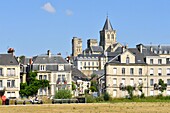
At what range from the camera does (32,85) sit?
7175 cm

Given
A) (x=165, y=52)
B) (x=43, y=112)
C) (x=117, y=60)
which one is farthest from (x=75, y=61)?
(x=43, y=112)

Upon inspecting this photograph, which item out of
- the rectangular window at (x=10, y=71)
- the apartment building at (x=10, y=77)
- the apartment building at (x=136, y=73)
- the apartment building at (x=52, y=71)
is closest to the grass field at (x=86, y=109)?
the apartment building at (x=10, y=77)

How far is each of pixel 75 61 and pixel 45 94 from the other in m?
117

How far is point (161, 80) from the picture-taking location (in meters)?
77.1

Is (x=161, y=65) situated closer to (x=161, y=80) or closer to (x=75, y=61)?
(x=161, y=80)

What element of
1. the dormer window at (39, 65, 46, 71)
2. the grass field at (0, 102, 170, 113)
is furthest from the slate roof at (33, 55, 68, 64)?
the grass field at (0, 102, 170, 113)

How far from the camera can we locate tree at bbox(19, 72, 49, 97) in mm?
71375

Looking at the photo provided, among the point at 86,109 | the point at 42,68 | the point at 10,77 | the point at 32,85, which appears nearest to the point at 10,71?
the point at 10,77

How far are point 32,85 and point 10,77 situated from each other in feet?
11.8

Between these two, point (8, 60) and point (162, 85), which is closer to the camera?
point (8, 60)

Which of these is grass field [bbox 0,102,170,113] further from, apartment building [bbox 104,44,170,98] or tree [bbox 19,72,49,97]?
apartment building [bbox 104,44,170,98]

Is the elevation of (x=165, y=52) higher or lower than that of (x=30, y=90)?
higher

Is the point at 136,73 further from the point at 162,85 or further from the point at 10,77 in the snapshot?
the point at 10,77

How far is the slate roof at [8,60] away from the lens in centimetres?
7006
